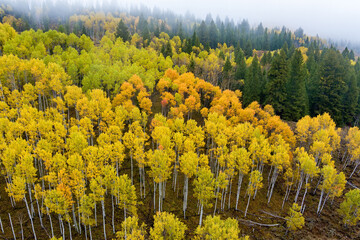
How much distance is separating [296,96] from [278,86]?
5.98 metres

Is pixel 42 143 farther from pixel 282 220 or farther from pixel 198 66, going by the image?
pixel 198 66

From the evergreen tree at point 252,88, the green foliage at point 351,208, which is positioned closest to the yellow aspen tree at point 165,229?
the green foliage at point 351,208

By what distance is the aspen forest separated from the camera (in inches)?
1444


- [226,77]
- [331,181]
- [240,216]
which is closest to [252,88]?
[226,77]

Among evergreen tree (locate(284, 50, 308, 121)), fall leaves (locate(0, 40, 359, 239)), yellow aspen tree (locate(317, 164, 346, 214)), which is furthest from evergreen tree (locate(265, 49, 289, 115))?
yellow aspen tree (locate(317, 164, 346, 214))

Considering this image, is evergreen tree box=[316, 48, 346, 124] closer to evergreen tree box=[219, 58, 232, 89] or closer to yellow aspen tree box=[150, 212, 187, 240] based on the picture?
evergreen tree box=[219, 58, 232, 89]

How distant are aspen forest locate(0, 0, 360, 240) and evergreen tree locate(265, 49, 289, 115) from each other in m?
0.34

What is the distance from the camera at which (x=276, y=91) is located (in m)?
70.8

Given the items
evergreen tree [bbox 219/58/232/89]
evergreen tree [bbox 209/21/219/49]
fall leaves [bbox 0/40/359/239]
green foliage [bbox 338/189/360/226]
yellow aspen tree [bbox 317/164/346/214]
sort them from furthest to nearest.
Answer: evergreen tree [bbox 209/21/219/49], evergreen tree [bbox 219/58/232/89], yellow aspen tree [bbox 317/164/346/214], green foliage [bbox 338/189/360/226], fall leaves [bbox 0/40/359/239]

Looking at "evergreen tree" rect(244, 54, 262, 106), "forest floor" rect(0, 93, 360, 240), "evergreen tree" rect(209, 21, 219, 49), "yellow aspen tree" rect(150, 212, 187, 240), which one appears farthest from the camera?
"evergreen tree" rect(209, 21, 219, 49)

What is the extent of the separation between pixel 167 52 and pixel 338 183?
254 ft

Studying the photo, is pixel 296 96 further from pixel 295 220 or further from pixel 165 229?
pixel 165 229

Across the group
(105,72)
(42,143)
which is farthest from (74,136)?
(105,72)

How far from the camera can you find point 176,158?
5194cm
